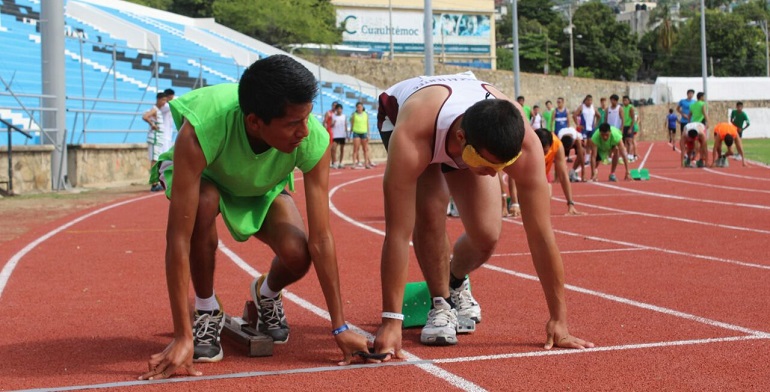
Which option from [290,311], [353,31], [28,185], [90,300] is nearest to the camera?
[290,311]

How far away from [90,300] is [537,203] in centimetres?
329

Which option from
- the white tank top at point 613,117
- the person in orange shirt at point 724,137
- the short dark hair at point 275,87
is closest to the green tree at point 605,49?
the white tank top at point 613,117

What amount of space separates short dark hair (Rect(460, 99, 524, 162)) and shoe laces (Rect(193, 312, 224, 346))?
4.87 feet

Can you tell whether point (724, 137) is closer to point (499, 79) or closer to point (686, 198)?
point (686, 198)

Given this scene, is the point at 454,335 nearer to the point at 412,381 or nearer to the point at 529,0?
the point at 412,381

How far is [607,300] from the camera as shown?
6438 millimetres

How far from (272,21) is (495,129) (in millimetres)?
54440

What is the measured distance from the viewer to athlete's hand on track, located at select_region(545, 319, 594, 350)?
4.88m

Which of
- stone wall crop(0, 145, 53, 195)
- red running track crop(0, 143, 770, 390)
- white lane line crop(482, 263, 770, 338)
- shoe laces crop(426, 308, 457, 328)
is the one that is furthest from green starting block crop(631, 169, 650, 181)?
shoe laces crop(426, 308, 457, 328)

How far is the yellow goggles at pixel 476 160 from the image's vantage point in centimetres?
443

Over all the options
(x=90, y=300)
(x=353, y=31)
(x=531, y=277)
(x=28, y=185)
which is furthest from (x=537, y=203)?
(x=353, y=31)

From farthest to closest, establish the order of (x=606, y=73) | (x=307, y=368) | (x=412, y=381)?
(x=606, y=73) < (x=307, y=368) < (x=412, y=381)

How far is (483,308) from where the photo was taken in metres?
6.27

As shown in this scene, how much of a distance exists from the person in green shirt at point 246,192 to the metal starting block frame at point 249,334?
5.6 inches
